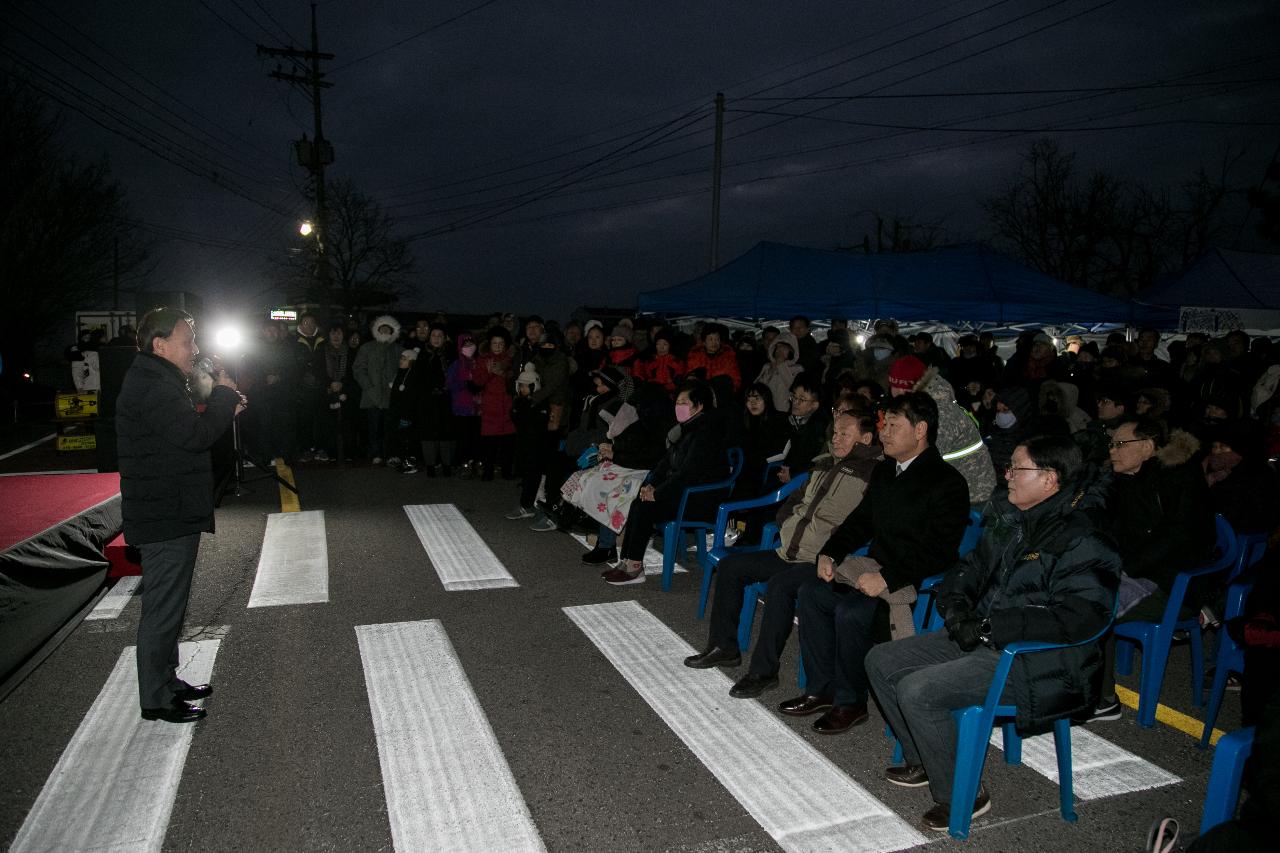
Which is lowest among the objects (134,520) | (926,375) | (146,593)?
(146,593)

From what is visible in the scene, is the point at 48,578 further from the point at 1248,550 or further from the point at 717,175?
the point at 717,175

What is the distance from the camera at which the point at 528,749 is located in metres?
3.93

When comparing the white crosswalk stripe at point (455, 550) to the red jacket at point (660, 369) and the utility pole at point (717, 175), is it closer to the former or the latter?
the red jacket at point (660, 369)

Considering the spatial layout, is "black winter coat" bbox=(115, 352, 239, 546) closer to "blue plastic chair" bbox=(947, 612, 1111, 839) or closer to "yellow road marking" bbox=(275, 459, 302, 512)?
"blue plastic chair" bbox=(947, 612, 1111, 839)

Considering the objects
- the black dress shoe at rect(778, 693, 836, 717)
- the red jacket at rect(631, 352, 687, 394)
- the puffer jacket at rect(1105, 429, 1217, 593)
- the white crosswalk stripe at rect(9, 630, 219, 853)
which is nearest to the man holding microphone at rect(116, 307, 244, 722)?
the white crosswalk stripe at rect(9, 630, 219, 853)

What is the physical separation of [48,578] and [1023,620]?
5.41 metres

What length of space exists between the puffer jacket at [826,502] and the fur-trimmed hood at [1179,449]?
1.57 metres

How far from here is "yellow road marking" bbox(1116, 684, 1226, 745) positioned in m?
4.21

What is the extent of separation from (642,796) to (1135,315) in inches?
571

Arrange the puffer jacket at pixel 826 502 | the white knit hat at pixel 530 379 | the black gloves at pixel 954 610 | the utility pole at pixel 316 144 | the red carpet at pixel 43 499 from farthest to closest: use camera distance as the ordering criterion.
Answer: the utility pole at pixel 316 144 < the white knit hat at pixel 530 379 < the red carpet at pixel 43 499 < the puffer jacket at pixel 826 502 < the black gloves at pixel 954 610

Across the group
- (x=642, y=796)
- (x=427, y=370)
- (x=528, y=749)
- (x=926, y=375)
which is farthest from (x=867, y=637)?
(x=427, y=370)

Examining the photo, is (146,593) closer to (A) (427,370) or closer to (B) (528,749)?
(B) (528,749)

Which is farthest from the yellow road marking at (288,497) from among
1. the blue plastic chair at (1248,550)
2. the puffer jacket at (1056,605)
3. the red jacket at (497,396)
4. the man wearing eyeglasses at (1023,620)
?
the blue plastic chair at (1248,550)

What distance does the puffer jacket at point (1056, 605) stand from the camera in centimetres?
321
